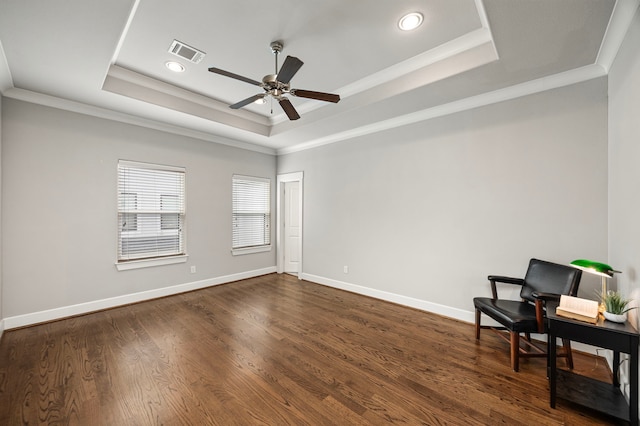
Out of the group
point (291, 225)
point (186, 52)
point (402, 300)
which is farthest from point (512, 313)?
point (291, 225)

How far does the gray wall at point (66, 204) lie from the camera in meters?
3.04

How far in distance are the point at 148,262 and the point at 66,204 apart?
1257 millimetres

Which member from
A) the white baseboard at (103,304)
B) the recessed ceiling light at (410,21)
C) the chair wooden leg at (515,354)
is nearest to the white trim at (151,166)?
the white baseboard at (103,304)

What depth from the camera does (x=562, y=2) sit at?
1.74m

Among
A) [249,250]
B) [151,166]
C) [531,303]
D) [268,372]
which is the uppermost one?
[151,166]

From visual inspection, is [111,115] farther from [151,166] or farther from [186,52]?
[186,52]

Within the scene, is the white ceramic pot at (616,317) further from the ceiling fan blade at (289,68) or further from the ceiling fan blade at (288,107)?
the ceiling fan blade at (288,107)

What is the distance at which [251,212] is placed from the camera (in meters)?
5.52

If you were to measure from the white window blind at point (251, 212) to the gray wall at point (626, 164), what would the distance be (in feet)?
16.6

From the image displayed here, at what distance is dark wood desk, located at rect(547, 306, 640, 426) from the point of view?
1.62 meters

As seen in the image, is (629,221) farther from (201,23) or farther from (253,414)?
(201,23)

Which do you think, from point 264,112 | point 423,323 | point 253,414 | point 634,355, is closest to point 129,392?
point 253,414

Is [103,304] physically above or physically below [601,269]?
below

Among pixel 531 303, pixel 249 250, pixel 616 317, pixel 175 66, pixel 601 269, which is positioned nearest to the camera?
pixel 616 317
